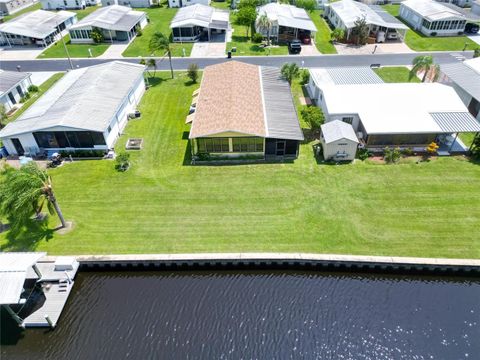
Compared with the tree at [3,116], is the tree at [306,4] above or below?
above

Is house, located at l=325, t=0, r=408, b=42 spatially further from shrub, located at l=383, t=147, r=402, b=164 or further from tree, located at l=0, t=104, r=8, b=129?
tree, located at l=0, t=104, r=8, b=129

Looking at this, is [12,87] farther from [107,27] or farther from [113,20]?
[113,20]

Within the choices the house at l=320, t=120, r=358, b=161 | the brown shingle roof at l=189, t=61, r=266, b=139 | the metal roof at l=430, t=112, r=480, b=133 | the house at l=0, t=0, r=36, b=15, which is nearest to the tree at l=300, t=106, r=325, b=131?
the house at l=320, t=120, r=358, b=161

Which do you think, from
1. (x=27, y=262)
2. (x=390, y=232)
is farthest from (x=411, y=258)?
(x=27, y=262)

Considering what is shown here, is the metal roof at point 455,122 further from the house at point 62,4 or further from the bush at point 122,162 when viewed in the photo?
the house at point 62,4

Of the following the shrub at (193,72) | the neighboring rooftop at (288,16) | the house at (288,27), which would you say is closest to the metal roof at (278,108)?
the shrub at (193,72)

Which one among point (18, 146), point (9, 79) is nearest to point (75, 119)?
point (18, 146)

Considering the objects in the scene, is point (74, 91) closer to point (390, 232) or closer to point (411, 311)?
point (390, 232)
